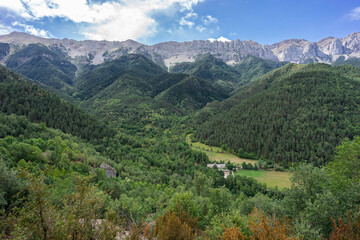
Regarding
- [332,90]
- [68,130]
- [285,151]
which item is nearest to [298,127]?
[285,151]

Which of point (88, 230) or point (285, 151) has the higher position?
point (88, 230)

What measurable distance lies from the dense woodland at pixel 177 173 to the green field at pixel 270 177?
13847 mm

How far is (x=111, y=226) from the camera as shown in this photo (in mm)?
12773

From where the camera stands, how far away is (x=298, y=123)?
154375mm

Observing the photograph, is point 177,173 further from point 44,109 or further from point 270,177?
point 44,109

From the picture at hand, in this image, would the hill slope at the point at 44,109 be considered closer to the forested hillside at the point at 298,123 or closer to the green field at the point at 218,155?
the green field at the point at 218,155

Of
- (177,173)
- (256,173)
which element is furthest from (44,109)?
(256,173)

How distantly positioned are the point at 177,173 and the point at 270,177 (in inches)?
2378

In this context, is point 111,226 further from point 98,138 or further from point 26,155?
point 98,138

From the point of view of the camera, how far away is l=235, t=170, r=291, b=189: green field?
104m

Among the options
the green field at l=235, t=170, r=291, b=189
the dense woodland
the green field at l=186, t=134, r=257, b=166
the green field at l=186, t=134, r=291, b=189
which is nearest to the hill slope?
the dense woodland

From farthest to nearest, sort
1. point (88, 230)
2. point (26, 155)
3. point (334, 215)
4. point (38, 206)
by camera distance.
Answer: point (26, 155)
point (334, 215)
point (88, 230)
point (38, 206)

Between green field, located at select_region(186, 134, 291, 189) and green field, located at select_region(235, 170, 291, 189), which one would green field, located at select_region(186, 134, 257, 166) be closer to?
green field, located at select_region(186, 134, 291, 189)

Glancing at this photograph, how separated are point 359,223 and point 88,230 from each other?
19668mm
